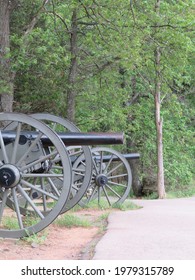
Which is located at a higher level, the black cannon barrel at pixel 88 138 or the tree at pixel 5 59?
the tree at pixel 5 59

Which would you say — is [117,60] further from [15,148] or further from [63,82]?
[15,148]

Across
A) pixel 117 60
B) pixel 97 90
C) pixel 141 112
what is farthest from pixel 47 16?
pixel 141 112

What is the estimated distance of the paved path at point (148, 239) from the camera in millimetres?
5552

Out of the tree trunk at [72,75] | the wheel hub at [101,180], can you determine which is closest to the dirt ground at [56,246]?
the wheel hub at [101,180]

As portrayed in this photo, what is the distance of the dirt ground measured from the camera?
591 centimetres

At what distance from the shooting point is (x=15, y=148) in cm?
687

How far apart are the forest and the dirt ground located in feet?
15.2

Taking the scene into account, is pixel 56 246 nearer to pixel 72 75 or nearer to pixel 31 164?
pixel 31 164

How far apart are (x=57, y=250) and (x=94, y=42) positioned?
11.9 metres

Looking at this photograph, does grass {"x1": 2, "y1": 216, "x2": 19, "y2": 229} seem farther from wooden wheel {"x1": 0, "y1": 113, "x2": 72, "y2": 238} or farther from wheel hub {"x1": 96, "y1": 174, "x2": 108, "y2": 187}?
wheel hub {"x1": 96, "y1": 174, "x2": 108, "y2": 187}

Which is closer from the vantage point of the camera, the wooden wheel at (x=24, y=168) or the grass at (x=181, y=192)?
the wooden wheel at (x=24, y=168)

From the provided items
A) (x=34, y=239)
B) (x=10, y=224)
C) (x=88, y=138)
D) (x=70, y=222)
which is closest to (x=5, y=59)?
(x=88, y=138)

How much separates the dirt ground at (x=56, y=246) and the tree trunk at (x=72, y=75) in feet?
26.4

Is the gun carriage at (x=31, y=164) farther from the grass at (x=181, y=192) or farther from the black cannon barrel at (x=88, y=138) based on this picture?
the grass at (x=181, y=192)
